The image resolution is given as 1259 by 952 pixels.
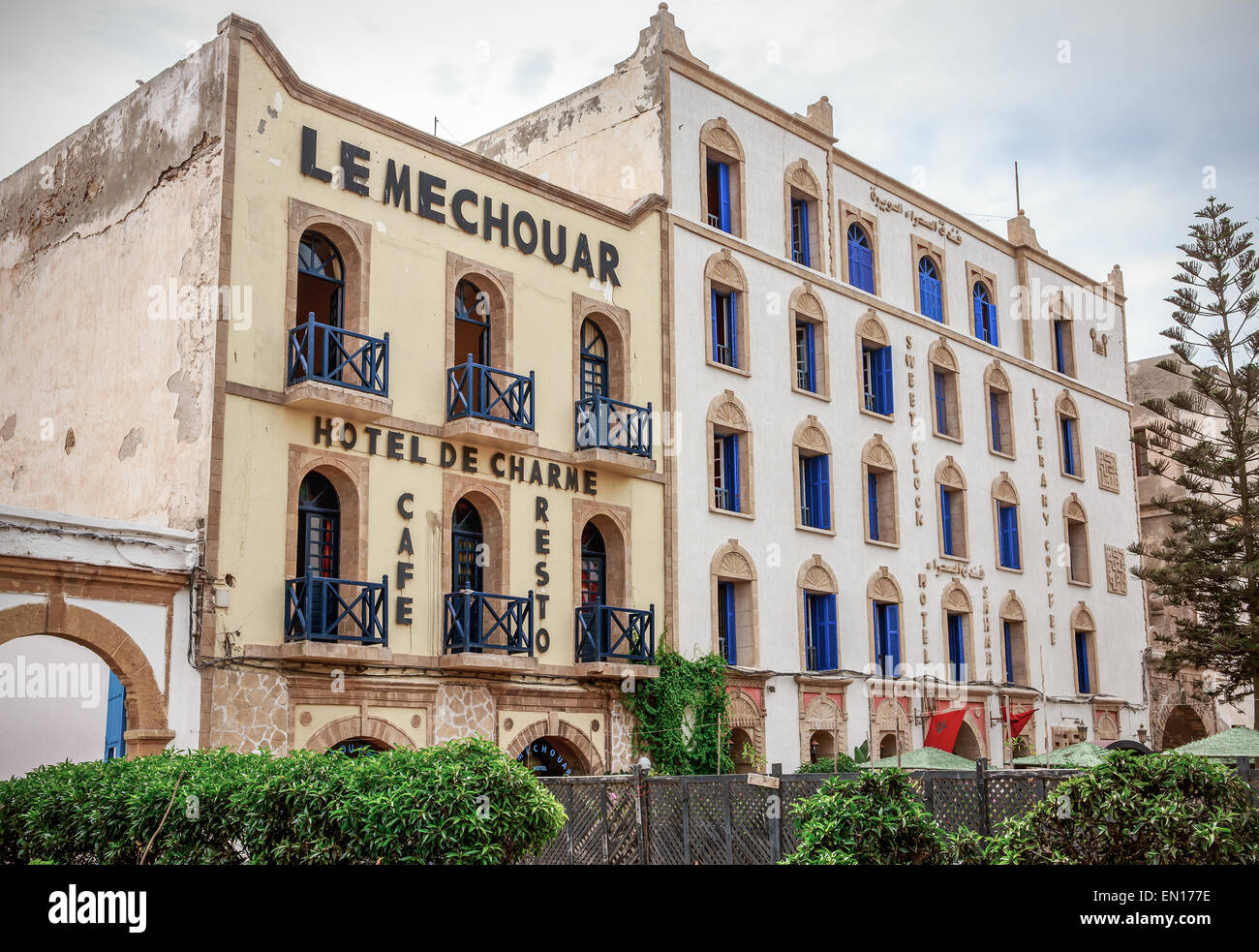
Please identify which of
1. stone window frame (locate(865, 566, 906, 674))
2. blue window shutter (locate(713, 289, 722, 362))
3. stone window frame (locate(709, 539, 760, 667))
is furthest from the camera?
stone window frame (locate(865, 566, 906, 674))

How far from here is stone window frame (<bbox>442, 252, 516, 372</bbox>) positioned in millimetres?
20094

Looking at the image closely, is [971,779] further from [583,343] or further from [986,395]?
[986,395]

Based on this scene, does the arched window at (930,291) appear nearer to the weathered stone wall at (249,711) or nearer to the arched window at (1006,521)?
the arched window at (1006,521)

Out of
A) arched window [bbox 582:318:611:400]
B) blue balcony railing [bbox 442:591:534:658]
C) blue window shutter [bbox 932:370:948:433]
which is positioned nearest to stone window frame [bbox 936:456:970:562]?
blue window shutter [bbox 932:370:948:433]

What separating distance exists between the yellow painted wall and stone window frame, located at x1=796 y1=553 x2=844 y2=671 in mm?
3588

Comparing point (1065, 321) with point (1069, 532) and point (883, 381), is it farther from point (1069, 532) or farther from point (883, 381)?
point (883, 381)

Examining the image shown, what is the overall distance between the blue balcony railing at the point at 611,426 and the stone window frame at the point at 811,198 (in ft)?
21.1

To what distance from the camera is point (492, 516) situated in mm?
19969

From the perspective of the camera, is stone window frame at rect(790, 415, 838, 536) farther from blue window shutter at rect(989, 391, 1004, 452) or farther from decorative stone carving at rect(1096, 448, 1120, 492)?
decorative stone carving at rect(1096, 448, 1120, 492)

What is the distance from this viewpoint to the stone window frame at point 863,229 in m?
27.4

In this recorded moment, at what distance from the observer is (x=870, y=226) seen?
93.4 ft

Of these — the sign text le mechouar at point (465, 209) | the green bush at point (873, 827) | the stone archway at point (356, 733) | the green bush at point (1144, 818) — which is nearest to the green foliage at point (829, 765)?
the stone archway at point (356, 733)
